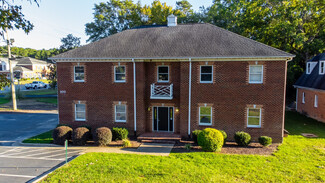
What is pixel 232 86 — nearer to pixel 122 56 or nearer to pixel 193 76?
pixel 193 76

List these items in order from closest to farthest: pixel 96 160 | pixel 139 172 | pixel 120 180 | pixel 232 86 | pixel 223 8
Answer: pixel 120 180 < pixel 139 172 < pixel 96 160 < pixel 232 86 < pixel 223 8

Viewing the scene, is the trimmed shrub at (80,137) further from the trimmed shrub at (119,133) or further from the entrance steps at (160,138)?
the entrance steps at (160,138)

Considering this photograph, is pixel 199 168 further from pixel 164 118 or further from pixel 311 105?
pixel 311 105

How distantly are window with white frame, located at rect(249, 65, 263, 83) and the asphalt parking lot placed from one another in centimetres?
1260

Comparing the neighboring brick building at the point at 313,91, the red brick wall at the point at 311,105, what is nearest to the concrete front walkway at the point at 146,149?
the red brick wall at the point at 311,105

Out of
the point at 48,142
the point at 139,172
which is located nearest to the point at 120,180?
the point at 139,172

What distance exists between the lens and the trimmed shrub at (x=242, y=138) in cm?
1451

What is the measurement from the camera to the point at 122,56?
16.6 meters

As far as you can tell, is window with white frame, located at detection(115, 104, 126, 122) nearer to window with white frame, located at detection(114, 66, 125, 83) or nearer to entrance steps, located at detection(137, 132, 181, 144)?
window with white frame, located at detection(114, 66, 125, 83)

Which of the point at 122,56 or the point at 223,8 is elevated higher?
the point at 223,8

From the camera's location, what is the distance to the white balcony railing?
1655 centimetres

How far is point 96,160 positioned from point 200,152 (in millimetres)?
6041

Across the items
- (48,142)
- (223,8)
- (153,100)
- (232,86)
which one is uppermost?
(223,8)

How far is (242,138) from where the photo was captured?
47.6 ft
